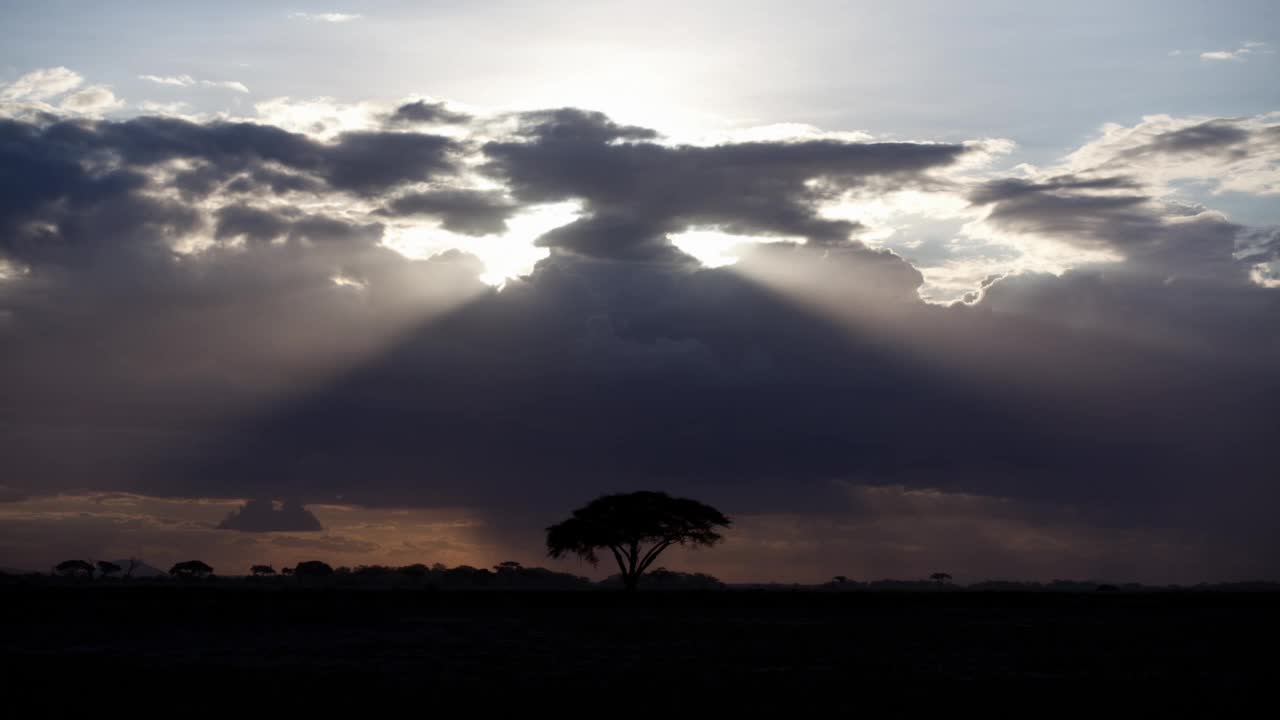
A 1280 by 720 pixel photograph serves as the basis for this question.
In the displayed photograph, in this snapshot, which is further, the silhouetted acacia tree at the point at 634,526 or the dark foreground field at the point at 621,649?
the silhouetted acacia tree at the point at 634,526

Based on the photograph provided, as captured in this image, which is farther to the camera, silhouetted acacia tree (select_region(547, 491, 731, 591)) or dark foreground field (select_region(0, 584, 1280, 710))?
silhouetted acacia tree (select_region(547, 491, 731, 591))

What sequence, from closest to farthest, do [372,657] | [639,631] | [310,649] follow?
[372,657], [310,649], [639,631]

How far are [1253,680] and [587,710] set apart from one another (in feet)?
71.7

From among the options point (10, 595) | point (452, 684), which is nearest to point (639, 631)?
point (452, 684)

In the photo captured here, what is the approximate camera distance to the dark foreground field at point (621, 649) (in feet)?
118

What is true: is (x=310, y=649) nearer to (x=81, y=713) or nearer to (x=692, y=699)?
(x=81, y=713)

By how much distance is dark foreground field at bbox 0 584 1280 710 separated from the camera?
35.9 m

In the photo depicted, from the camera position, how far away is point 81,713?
3194 cm

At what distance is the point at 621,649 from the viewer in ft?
155

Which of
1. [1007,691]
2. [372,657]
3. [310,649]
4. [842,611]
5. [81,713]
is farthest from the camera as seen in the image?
[842,611]

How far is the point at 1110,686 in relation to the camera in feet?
121

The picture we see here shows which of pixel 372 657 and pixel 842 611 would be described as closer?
pixel 372 657

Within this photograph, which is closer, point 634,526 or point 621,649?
point 621,649

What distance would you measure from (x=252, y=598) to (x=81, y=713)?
42793 mm
